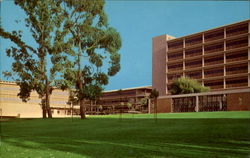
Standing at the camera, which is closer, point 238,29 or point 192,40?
point 238,29

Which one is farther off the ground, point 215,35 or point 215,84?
point 215,35

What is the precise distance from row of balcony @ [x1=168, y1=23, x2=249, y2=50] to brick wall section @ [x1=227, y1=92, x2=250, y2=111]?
22639 mm

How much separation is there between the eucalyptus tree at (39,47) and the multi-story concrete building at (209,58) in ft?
130

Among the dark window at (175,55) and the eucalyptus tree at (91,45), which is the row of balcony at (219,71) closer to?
the dark window at (175,55)

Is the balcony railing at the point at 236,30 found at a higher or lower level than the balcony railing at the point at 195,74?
higher

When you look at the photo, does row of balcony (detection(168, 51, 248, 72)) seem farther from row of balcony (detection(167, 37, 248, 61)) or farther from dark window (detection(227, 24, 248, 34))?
dark window (detection(227, 24, 248, 34))

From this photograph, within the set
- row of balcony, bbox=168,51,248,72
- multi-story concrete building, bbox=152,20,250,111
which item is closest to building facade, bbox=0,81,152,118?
multi-story concrete building, bbox=152,20,250,111

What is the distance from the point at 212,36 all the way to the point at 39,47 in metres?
45.7

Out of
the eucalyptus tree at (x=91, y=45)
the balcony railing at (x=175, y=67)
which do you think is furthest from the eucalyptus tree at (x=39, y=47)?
the balcony railing at (x=175, y=67)

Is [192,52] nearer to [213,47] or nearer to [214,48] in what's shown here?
[213,47]

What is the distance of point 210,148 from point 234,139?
1808 millimetres

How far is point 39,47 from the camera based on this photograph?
102 ft

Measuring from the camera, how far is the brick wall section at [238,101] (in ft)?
138

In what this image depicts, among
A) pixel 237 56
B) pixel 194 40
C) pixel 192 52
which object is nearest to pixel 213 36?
pixel 194 40
